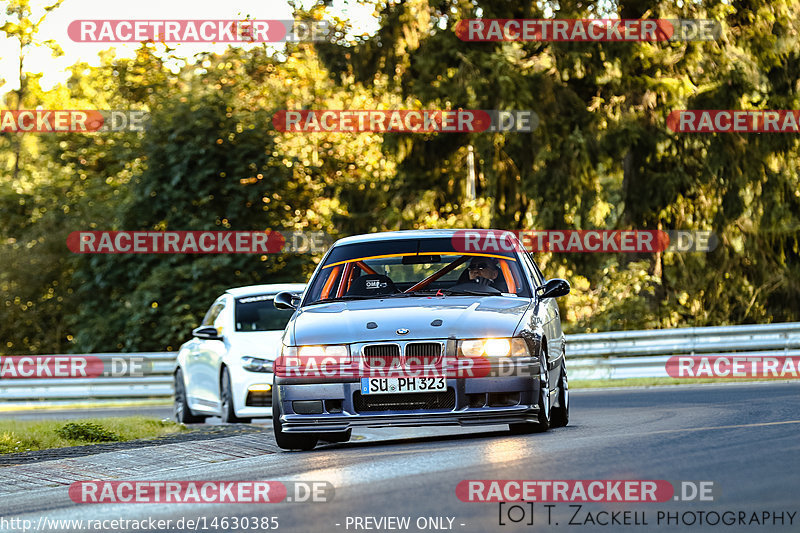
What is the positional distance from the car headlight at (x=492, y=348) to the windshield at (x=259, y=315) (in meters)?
6.08

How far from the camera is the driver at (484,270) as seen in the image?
1190 centimetres

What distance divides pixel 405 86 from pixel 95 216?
9386 mm

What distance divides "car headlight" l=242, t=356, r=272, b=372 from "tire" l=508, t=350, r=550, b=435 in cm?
448

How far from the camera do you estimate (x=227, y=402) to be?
15.5 m

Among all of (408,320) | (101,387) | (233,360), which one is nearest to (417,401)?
(408,320)

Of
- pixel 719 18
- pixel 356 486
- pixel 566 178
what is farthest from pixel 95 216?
pixel 356 486

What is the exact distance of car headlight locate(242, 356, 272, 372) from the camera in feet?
49.6

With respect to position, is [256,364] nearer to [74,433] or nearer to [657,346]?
[74,433]

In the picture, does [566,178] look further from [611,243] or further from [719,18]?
[719,18]
